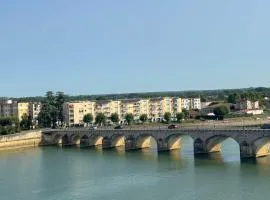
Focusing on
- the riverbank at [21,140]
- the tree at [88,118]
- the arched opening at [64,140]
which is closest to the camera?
the riverbank at [21,140]

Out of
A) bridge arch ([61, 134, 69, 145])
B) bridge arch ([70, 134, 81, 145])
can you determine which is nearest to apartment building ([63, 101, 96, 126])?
bridge arch ([61, 134, 69, 145])

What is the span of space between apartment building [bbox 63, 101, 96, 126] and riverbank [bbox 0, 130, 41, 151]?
1815cm

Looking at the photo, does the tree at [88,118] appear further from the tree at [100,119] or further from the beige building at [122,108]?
the beige building at [122,108]

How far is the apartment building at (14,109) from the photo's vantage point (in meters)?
80.7

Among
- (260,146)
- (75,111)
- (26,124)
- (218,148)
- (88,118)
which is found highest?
(75,111)

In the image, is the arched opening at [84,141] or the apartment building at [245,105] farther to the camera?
the apartment building at [245,105]

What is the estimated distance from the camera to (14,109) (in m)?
81.6

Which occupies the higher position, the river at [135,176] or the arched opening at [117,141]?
the arched opening at [117,141]

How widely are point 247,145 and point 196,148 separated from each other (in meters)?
4.84

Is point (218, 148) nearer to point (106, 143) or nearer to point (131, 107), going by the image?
point (106, 143)

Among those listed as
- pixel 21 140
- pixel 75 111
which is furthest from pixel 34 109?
pixel 21 140

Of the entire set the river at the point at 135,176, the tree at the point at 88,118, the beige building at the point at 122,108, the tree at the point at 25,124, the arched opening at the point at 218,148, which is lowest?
the river at the point at 135,176

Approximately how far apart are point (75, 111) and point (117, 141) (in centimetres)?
2731

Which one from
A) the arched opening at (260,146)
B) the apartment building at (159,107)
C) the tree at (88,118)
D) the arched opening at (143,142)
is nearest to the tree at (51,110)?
the tree at (88,118)
